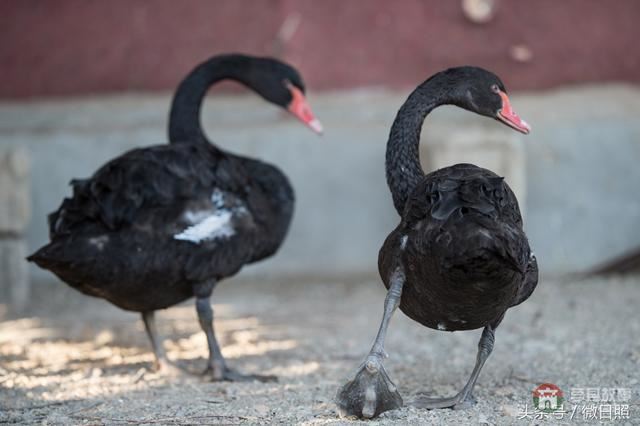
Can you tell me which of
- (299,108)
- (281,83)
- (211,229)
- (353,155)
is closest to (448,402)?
(211,229)

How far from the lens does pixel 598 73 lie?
7.60 m

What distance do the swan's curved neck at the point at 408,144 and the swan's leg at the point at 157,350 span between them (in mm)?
1553

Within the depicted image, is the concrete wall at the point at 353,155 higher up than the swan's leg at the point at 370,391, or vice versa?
the concrete wall at the point at 353,155

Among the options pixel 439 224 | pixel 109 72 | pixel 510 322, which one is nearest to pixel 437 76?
pixel 439 224

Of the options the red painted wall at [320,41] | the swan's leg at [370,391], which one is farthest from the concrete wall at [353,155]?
the swan's leg at [370,391]

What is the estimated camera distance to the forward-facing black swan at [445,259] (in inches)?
142

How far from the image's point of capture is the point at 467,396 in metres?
4.24

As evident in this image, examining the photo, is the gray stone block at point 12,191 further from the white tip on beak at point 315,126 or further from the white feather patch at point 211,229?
the white feather patch at point 211,229

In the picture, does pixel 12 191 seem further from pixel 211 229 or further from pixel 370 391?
pixel 370 391

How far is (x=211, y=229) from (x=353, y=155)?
2659mm

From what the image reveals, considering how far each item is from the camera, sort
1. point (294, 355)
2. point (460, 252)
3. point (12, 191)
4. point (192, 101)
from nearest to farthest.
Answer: point (460, 252) < point (294, 355) < point (192, 101) < point (12, 191)

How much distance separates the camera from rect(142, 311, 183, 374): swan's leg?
524cm

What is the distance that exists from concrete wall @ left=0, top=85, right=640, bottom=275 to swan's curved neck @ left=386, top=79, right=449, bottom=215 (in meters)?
2.85

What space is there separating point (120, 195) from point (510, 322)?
8.39 ft
